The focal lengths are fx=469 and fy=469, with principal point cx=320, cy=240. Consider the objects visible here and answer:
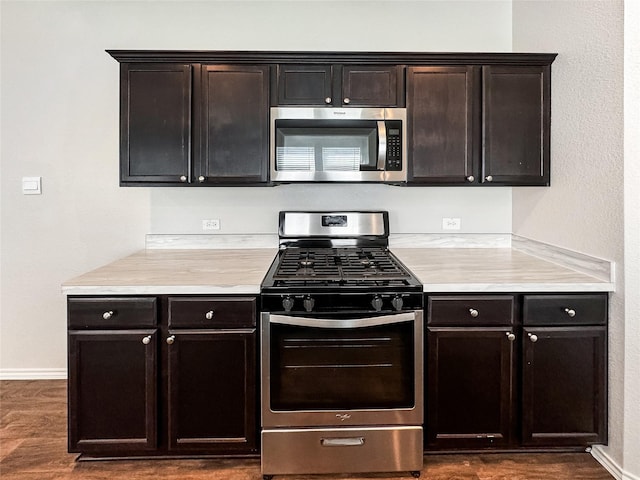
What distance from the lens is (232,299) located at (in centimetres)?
210

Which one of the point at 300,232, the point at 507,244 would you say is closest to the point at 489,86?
the point at 507,244

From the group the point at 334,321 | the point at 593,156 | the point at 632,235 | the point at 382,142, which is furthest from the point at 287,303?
the point at 593,156

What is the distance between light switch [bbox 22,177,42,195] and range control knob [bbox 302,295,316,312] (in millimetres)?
2124

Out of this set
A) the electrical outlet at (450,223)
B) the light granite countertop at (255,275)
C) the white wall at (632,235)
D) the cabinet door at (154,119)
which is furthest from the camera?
the electrical outlet at (450,223)

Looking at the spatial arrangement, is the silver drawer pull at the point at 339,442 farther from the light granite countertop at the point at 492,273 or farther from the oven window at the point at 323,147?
the oven window at the point at 323,147

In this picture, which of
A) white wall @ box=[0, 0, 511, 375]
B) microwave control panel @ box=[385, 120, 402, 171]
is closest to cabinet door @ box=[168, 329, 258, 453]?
white wall @ box=[0, 0, 511, 375]

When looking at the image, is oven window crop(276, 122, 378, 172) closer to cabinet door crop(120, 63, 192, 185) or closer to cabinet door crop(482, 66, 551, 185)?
cabinet door crop(120, 63, 192, 185)

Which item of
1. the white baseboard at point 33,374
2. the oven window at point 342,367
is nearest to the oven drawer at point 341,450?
the oven window at point 342,367

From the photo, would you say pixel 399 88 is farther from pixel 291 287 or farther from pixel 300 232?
pixel 291 287

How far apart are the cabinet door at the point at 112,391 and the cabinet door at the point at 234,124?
1009mm

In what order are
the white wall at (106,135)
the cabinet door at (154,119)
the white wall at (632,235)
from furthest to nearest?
the white wall at (106,135)
the cabinet door at (154,119)
the white wall at (632,235)

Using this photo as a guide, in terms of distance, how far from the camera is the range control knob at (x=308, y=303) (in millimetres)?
2035

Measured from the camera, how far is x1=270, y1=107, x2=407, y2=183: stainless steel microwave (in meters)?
2.63

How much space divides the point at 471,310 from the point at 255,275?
1025 mm
